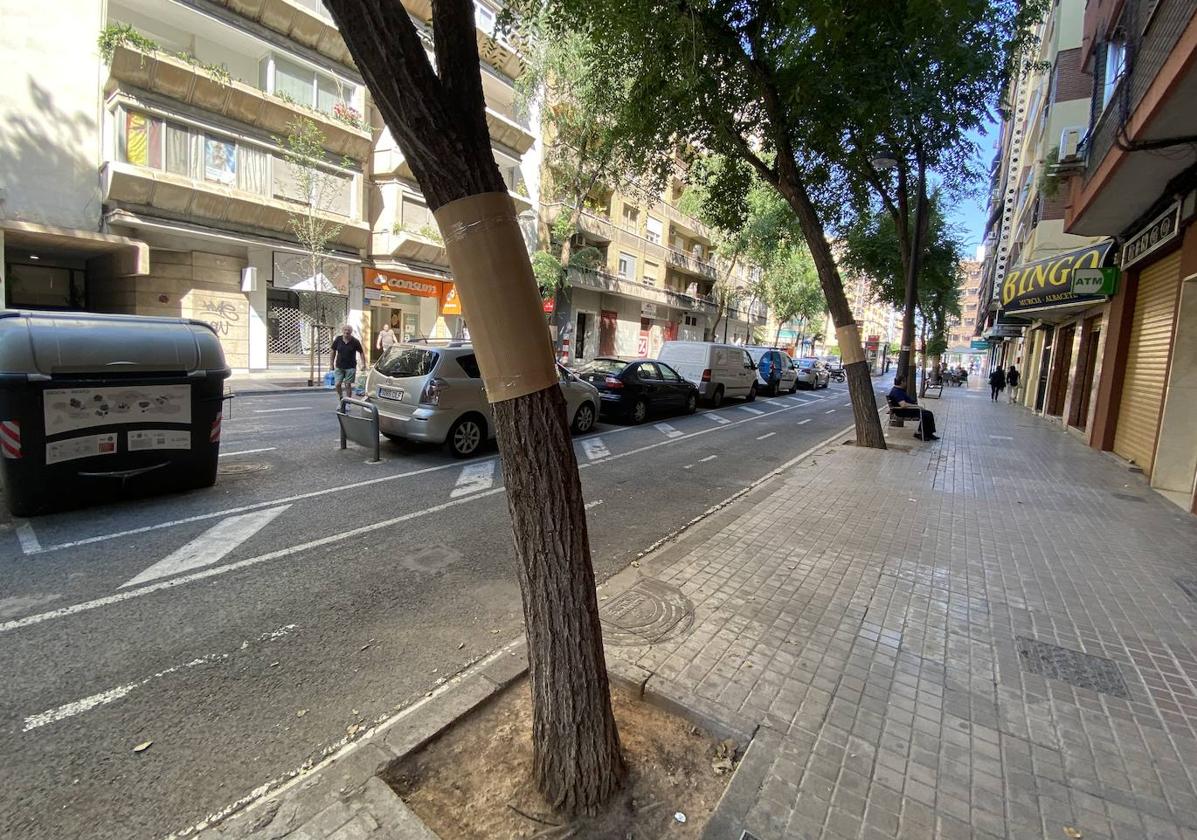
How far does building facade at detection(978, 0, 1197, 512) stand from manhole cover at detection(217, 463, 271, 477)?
389 inches

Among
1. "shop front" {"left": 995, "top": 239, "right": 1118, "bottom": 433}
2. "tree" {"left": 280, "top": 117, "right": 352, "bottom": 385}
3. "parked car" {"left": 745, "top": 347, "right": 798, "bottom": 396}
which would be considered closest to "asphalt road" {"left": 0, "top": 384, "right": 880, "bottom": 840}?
"shop front" {"left": 995, "top": 239, "right": 1118, "bottom": 433}

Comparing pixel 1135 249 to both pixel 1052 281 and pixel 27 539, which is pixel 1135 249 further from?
pixel 27 539

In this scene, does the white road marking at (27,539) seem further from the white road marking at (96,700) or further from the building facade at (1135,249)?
the building facade at (1135,249)

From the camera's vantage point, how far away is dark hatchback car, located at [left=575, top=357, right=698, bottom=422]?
12672 millimetres

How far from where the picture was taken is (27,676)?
2.90m

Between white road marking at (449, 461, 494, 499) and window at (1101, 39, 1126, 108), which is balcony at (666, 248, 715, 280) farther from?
white road marking at (449, 461, 494, 499)

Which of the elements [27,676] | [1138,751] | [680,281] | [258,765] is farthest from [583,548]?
[680,281]

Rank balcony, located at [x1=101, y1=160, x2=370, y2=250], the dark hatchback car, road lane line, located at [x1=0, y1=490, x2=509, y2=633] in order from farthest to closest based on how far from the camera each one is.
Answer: balcony, located at [x1=101, y1=160, x2=370, y2=250] → the dark hatchback car → road lane line, located at [x1=0, y1=490, x2=509, y2=633]

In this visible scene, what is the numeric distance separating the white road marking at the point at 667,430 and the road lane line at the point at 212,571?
6.38 m

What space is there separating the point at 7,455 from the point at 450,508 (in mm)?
3658

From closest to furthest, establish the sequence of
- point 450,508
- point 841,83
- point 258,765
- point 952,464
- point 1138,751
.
A: point 258,765, point 1138,751, point 450,508, point 841,83, point 952,464

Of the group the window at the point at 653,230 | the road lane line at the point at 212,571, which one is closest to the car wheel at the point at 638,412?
the road lane line at the point at 212,571

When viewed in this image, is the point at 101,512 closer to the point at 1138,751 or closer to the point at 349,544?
the point at 349,544

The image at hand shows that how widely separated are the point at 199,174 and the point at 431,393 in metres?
13.6
